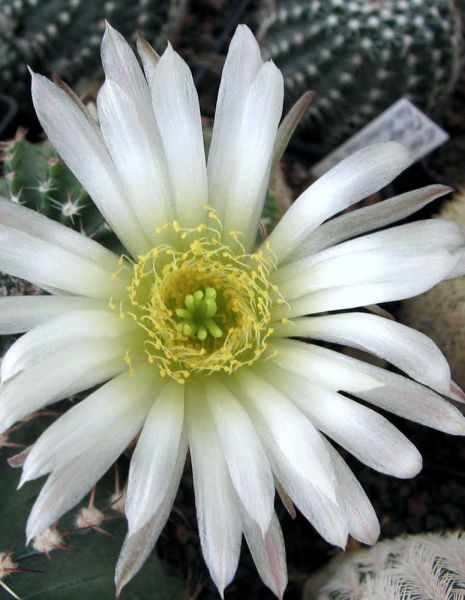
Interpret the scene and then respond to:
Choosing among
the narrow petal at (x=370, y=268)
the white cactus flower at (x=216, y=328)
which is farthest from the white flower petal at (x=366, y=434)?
the narrow petal at (x=370, y=268)

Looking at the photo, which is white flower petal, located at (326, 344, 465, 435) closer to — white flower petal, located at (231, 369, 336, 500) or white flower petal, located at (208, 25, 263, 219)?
white flower petal, located at (231, 369, 336, 500)

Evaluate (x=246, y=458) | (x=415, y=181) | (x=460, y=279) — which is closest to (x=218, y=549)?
(x=246, y=458)

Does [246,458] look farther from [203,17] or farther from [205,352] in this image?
[203,17]

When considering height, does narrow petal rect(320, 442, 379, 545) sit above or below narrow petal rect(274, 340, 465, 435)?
below

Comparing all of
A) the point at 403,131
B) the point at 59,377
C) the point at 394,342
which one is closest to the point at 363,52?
the point at 403,131

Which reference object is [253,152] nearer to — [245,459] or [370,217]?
[370,217]

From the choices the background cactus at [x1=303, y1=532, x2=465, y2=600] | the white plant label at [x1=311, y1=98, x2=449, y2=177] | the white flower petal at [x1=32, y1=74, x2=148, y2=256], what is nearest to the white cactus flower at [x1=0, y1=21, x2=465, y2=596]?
the white flower petal at [x1=32, y1=74, x2=148, y2=256]

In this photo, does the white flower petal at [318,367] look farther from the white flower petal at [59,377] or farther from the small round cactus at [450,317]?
the small round cactus at [450,317]
